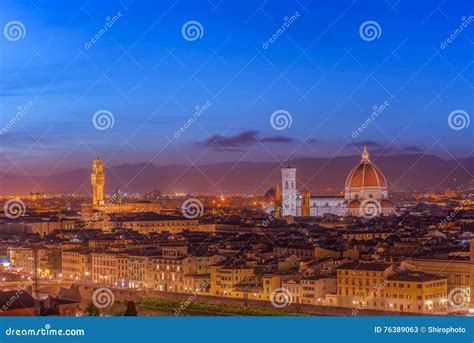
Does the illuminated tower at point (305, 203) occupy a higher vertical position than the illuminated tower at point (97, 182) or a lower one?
higher

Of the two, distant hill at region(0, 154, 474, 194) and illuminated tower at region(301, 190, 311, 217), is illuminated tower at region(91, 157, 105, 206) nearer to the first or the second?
distant hill at region(0, 154, 474, 194)

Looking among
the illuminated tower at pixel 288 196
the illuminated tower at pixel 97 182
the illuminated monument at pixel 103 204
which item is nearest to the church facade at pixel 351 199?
the illuminated tower at pixel 288 196

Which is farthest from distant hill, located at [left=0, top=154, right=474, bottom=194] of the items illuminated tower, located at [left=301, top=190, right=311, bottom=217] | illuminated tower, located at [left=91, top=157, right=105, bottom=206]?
illuminated tower, located at [left=301, top=190, right=311, bottom=217]

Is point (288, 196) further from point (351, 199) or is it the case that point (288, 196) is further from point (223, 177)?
point (223, 177)

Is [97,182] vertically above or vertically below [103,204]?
above

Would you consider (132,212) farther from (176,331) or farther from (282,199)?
(176,331)

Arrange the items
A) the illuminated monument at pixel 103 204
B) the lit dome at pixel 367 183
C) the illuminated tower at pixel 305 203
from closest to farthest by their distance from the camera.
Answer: the illuminated monument at pixel 103 204
the lit dome at pixel 367 183
the illuminated tower at pixel 305 203

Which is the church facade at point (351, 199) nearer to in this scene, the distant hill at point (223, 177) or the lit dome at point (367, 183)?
the lit dome at point (367, 183)

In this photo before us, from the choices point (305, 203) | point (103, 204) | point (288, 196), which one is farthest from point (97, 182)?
point (305, 203)
